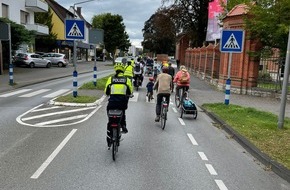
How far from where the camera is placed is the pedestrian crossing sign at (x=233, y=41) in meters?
13.6

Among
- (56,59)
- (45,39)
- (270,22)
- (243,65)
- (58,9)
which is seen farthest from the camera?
(58,9)

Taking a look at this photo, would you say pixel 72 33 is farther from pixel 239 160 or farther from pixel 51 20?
pixel 51 20

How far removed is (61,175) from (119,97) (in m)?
2.18

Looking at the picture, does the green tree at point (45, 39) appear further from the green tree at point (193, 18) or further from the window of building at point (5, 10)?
the green tree at point (193, 18)

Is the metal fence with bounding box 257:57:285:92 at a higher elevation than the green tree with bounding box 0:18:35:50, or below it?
below

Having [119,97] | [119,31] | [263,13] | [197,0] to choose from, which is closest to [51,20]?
[119,31]

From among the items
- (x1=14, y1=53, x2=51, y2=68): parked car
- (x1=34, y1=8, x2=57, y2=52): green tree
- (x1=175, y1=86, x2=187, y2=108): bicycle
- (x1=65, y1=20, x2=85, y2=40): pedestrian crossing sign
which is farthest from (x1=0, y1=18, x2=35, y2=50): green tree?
(x1=34, y1=8, x2=57, y2=52): green tree

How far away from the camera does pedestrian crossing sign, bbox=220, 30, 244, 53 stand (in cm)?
1359

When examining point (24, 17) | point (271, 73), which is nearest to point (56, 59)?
point (24, 17)

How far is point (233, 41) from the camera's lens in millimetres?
13625

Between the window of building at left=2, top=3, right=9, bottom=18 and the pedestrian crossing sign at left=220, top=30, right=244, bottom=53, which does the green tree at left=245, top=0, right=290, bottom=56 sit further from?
the window of building at left=2, top=3, right=9, bottom=18

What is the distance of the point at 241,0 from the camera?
26.7 metres

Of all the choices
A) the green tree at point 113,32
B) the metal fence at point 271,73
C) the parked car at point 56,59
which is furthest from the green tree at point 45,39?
the metal fence at point 271,73

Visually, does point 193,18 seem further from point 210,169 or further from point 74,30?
point 210,169
